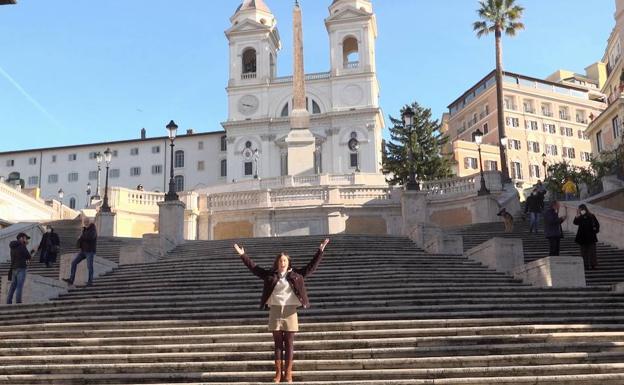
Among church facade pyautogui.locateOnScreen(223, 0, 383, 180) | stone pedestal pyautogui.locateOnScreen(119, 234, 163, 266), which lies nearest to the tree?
church facade pyautogui.locateOnScreen(223, 0, 383, 180)

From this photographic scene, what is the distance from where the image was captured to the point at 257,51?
8056 centimetres

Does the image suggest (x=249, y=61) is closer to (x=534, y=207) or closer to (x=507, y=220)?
(x=507, y=220)

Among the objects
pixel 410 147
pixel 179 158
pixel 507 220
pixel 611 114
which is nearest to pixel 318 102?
pixel 179 158

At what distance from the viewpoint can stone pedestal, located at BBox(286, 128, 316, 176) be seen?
147 ft

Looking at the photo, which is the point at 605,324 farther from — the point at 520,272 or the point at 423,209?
the point at 423,209

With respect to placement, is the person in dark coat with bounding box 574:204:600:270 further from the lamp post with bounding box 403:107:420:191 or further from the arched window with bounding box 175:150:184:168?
the arched window with bounding box 175:150:184:168

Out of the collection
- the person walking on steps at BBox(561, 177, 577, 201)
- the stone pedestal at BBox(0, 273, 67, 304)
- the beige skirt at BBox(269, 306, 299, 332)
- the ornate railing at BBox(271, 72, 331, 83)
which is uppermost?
the ornate railing at BBox(271, 72, 331, 83)

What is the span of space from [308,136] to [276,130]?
101 feet

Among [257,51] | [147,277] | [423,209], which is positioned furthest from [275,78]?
[147,277]

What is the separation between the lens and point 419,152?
60250 millimetres

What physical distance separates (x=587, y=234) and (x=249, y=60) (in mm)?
69965

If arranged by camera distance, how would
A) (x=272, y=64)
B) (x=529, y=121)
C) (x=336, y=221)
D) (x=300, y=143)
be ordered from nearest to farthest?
(x=336, y=221)
(x=300, y=143)
(x=272, y=64)
(x=529, y=121)

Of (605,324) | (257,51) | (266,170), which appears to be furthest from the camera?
(257,51)

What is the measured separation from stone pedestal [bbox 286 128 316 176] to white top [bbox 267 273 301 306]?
35.9 m
